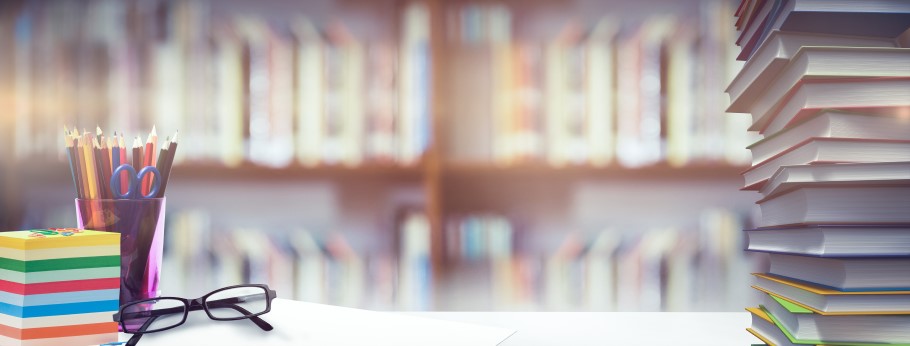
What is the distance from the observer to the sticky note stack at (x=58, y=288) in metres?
0.52

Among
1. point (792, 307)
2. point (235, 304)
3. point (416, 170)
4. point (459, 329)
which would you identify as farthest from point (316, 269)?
point (792, 307)

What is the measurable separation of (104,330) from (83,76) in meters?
1.45

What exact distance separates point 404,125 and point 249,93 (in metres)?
0.43

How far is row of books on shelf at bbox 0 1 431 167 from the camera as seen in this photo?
66.6 inches

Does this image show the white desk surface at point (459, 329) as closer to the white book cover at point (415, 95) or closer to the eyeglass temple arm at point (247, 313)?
the eyeglass temple arm at point (247, 313)

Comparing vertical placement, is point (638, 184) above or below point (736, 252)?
above

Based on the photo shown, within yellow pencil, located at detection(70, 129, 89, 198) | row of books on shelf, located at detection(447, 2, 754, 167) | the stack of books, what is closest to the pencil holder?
yellow pencil, located at detection(70, 129, 89, 198)

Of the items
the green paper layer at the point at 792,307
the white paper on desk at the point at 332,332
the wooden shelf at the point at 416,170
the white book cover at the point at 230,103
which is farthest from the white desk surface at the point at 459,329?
the white book cover at the point at 230,103

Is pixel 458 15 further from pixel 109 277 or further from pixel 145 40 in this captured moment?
pixel 109 277

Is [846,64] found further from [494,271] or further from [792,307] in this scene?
[494,271]

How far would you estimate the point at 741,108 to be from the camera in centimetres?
66

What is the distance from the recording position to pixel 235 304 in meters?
0.68

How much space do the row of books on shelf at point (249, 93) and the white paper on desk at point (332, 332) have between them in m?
1.03

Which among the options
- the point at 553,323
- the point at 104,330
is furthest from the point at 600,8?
the point at 104,330
